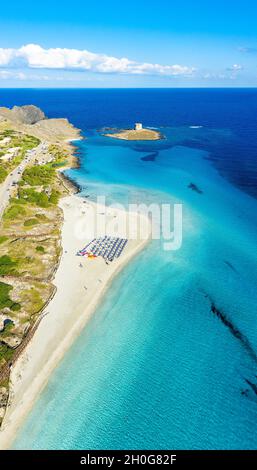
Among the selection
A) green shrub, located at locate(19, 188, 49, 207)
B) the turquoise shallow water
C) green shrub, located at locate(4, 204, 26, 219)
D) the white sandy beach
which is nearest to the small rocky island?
green shrub, located at locate(19, 188, 49, 207)

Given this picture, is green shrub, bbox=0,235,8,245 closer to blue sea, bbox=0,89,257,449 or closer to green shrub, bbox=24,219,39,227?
green shrub, bbox=24,219,39,227

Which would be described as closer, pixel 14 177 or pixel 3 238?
pixel 3 238

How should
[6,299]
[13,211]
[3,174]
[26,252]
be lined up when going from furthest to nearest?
[3,174], [13,211], [26,252], [6,299]

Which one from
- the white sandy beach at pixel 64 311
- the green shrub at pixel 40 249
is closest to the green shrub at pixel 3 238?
the green shrub at pixel 40 249

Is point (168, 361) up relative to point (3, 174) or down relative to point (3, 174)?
down

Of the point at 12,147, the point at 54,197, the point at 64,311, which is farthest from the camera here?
the point at 12,147

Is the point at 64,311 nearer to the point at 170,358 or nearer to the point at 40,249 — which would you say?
the point at 170,358

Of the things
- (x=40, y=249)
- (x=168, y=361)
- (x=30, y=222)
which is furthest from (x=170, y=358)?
(x=30, y=222)
